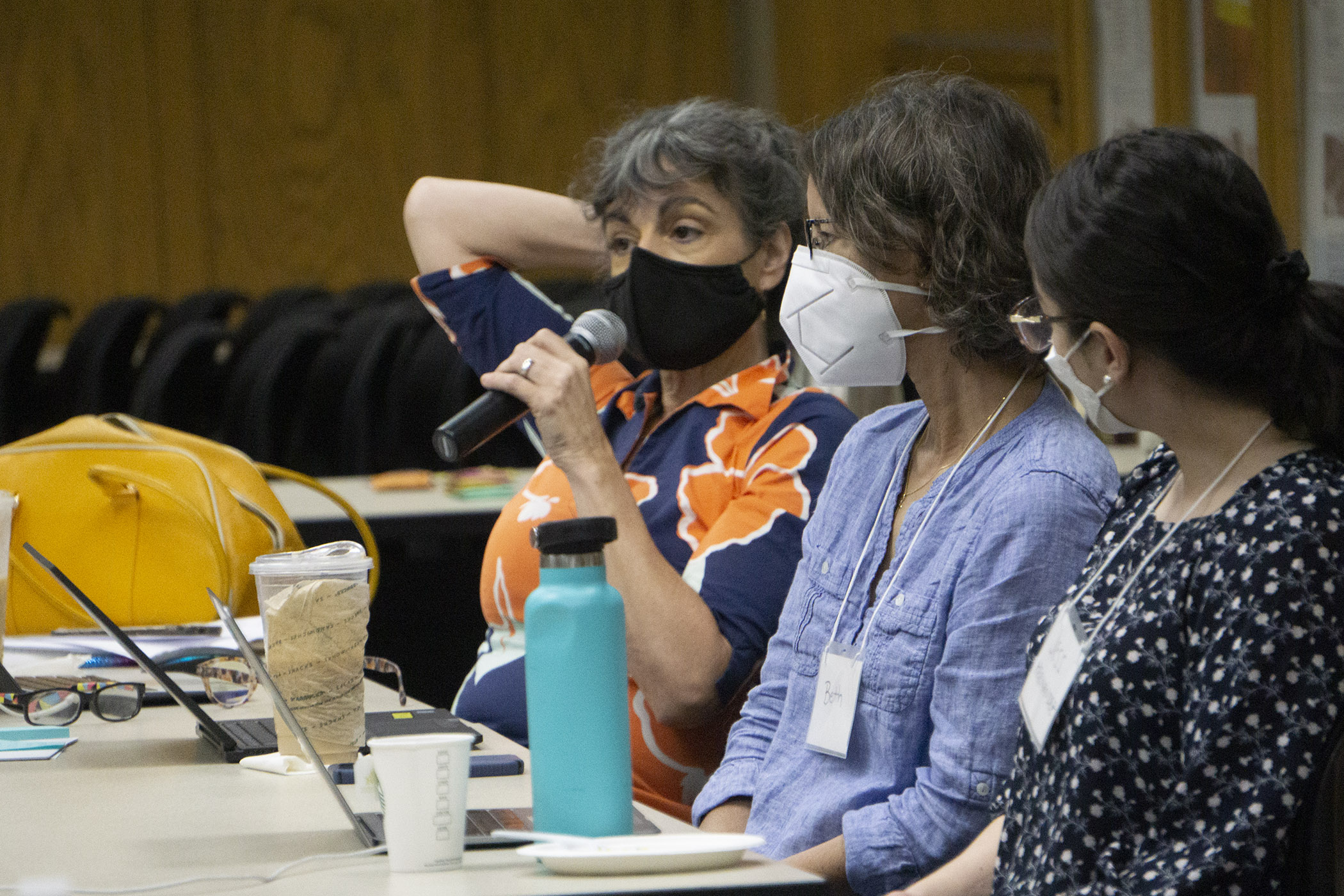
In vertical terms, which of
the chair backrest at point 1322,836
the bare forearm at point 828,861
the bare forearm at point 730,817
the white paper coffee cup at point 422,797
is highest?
the white paper coffee cup at point 422,797

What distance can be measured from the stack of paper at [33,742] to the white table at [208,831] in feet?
0.04

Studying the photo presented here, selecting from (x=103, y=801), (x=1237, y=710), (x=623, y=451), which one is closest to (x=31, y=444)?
(x=623, y=451)

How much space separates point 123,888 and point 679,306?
1141mm

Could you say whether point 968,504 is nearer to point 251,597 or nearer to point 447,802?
point 447,802

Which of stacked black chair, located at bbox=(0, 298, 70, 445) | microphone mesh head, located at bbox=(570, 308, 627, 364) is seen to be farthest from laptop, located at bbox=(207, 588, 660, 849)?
stacked black chair, located at bbox=(0, 298, 70, 445)

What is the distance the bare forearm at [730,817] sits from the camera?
4.98 ft

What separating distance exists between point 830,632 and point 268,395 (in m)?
2.88

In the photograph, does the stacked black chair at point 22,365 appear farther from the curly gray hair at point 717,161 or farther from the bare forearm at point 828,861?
the bare forearm at point 828,861

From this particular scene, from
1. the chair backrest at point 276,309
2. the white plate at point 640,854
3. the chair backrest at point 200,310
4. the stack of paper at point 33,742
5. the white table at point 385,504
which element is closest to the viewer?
the white plate at point 640,854

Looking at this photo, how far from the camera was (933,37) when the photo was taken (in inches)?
306

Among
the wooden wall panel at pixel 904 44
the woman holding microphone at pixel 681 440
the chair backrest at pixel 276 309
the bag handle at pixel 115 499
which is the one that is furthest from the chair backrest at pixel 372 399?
the wooden wall panel at pixel 904 44

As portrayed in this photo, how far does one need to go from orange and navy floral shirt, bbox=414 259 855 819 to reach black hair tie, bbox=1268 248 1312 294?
73 cm

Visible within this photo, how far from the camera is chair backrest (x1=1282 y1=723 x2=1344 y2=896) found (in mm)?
979

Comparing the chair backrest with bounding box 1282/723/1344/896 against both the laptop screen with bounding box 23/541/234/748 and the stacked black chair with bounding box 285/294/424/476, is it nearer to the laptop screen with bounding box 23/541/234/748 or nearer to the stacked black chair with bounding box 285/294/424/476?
the laptop screen with bounding box 23/541/234/748
